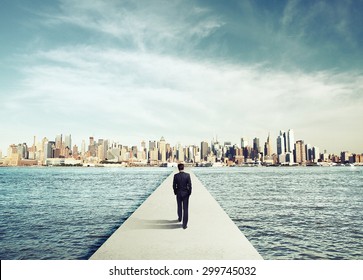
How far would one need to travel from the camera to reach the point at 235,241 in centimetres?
740

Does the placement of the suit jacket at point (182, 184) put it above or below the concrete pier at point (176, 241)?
above

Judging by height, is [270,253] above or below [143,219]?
below

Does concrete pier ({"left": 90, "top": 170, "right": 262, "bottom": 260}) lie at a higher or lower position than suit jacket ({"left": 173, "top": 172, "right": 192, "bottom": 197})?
lower

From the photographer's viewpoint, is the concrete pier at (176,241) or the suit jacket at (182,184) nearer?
the concrete pier at (176,241)

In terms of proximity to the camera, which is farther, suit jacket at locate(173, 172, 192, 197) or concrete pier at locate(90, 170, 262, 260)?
suit jacket at locate(173, 172, 192, 197)

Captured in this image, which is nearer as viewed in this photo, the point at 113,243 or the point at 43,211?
the point at 113,243

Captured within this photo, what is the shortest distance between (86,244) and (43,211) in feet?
33.3

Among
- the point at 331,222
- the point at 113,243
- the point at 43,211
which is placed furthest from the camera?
the point at 43,211

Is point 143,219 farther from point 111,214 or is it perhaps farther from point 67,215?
point 67,215

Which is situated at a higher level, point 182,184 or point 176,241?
point 182,184

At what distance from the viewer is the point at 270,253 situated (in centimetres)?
928

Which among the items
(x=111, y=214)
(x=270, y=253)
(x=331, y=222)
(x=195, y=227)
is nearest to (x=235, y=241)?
(x=195, y=227)

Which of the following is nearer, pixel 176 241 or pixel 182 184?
pixel 176 241
